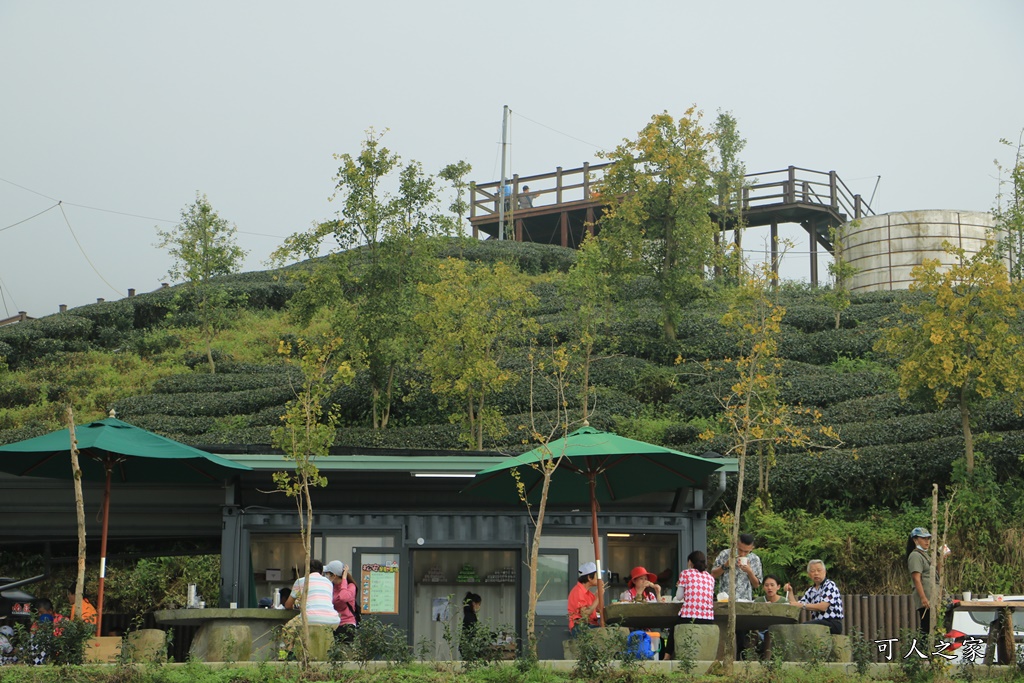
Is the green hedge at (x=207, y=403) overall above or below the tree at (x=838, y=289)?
below

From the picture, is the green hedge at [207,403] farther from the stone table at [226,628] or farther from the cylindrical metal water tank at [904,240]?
the cylindrical metal water tank at [904,240]

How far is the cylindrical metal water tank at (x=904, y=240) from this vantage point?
42656mm

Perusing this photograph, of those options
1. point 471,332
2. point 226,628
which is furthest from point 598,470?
point 471,332

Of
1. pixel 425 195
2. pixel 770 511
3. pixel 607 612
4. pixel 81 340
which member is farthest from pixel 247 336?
pixel 607 612

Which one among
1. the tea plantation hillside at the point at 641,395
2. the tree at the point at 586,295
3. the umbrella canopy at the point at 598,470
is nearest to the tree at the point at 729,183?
the tea plantation hillside at the point at 641,395

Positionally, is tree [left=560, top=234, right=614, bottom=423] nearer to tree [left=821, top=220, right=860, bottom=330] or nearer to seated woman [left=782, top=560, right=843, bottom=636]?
tree [left=821, top=220, right=860, bottom=330]

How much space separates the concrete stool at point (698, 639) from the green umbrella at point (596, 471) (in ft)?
4.13

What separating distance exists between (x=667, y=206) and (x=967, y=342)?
36.7 ft

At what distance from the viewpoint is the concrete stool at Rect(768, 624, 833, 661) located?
30.9 ft

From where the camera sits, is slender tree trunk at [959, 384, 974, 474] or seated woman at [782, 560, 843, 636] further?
slender tree trunk at [959, 384, 974, 474]

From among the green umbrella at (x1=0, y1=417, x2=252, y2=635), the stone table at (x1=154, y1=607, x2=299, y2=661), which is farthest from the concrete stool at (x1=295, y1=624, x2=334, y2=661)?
the green umbrella at (x1=0, y1=417, x2=252, y2=635)

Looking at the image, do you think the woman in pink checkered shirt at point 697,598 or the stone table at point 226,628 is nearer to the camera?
the woman in pink checkered shirt at point 697,598

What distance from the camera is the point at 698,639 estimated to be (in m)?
9.86

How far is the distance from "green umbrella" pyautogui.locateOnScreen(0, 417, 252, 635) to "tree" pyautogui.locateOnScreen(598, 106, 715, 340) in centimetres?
1717
